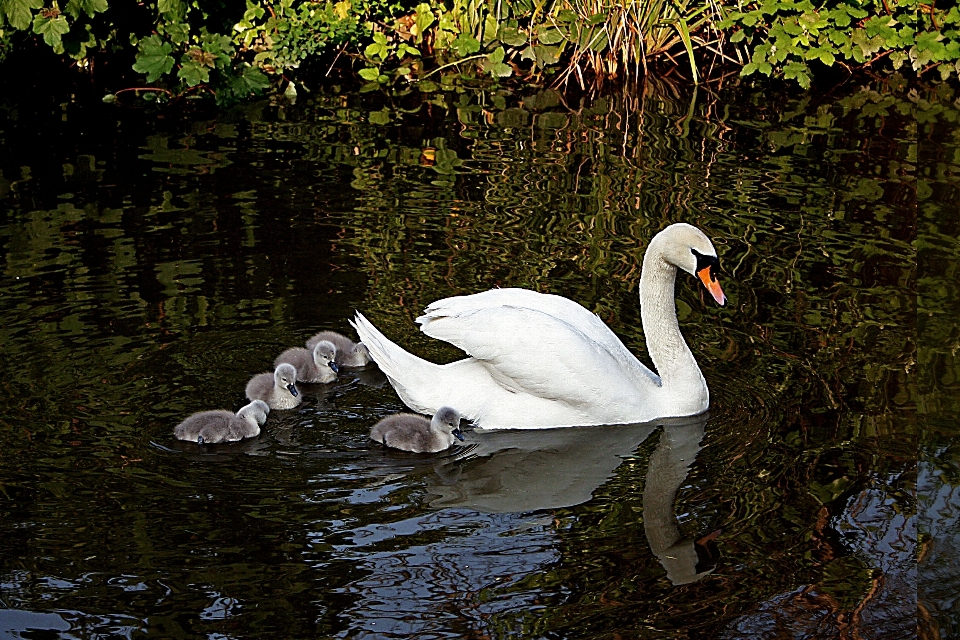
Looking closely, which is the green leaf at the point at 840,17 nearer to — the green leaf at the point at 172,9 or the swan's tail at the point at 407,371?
the green leaf at the point at 172,9

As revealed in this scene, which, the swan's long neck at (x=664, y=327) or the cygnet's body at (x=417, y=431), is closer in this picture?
the cygnet's body at (x=417, y=431)

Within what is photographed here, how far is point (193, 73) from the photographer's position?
12.3 m

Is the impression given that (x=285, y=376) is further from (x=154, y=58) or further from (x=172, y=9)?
(x=172, y=9)

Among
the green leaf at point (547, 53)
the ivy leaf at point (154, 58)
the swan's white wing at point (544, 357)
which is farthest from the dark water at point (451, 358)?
the green leaf at point (547, 53)

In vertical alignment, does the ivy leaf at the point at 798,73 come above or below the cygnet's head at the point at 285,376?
above

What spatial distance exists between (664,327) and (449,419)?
1.28 meters

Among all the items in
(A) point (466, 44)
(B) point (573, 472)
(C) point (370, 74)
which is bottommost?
(B) point (573, 472)

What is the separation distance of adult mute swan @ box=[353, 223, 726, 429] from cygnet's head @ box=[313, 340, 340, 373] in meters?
0.20

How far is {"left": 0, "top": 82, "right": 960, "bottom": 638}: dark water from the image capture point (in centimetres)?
527

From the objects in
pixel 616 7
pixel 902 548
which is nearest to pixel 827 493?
pixel 902 548

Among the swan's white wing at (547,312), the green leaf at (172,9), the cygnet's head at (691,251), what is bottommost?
the swan's white wing at (547,312)

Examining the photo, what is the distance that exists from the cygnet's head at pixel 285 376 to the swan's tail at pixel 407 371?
44cm

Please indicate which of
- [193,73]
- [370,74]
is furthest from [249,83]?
[370,74]

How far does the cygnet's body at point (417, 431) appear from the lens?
6375mm
